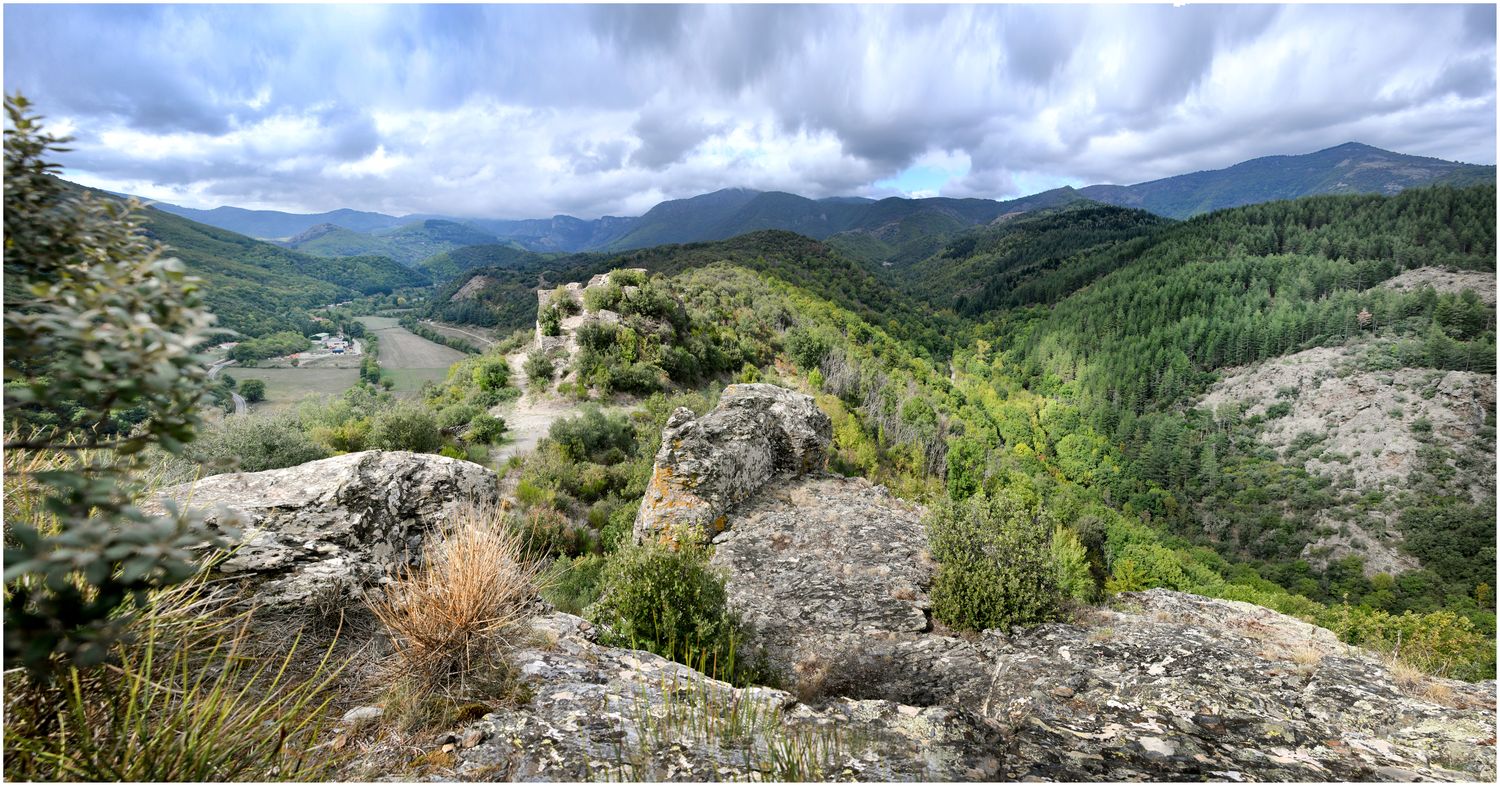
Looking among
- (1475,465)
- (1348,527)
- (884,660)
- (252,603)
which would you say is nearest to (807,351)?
(884,660)

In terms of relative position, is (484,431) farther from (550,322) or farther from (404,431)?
(550,322)

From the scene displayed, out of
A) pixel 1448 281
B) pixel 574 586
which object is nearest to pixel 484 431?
pixel 574 586

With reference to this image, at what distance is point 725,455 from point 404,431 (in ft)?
26.4

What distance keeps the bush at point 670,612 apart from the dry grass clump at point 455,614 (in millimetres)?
1406

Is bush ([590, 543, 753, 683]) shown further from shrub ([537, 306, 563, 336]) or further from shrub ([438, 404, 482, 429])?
shrub ([537, 306, 563, 336])

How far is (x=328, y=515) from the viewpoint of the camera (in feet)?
16.3

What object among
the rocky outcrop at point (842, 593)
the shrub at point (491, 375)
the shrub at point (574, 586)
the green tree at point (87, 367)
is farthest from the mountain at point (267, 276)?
the green tree at point (87, 367)

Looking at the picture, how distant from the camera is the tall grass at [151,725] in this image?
215 cm

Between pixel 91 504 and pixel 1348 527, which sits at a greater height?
pixel 91 504

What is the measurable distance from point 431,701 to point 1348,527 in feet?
392

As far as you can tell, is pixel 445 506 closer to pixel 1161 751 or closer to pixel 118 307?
pixel 118 307

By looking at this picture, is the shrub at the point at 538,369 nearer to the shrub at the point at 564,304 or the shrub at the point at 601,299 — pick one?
the shrub at the point at 601,299

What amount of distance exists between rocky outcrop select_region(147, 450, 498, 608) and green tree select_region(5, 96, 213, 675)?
250cm

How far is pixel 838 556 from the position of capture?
886 cm
